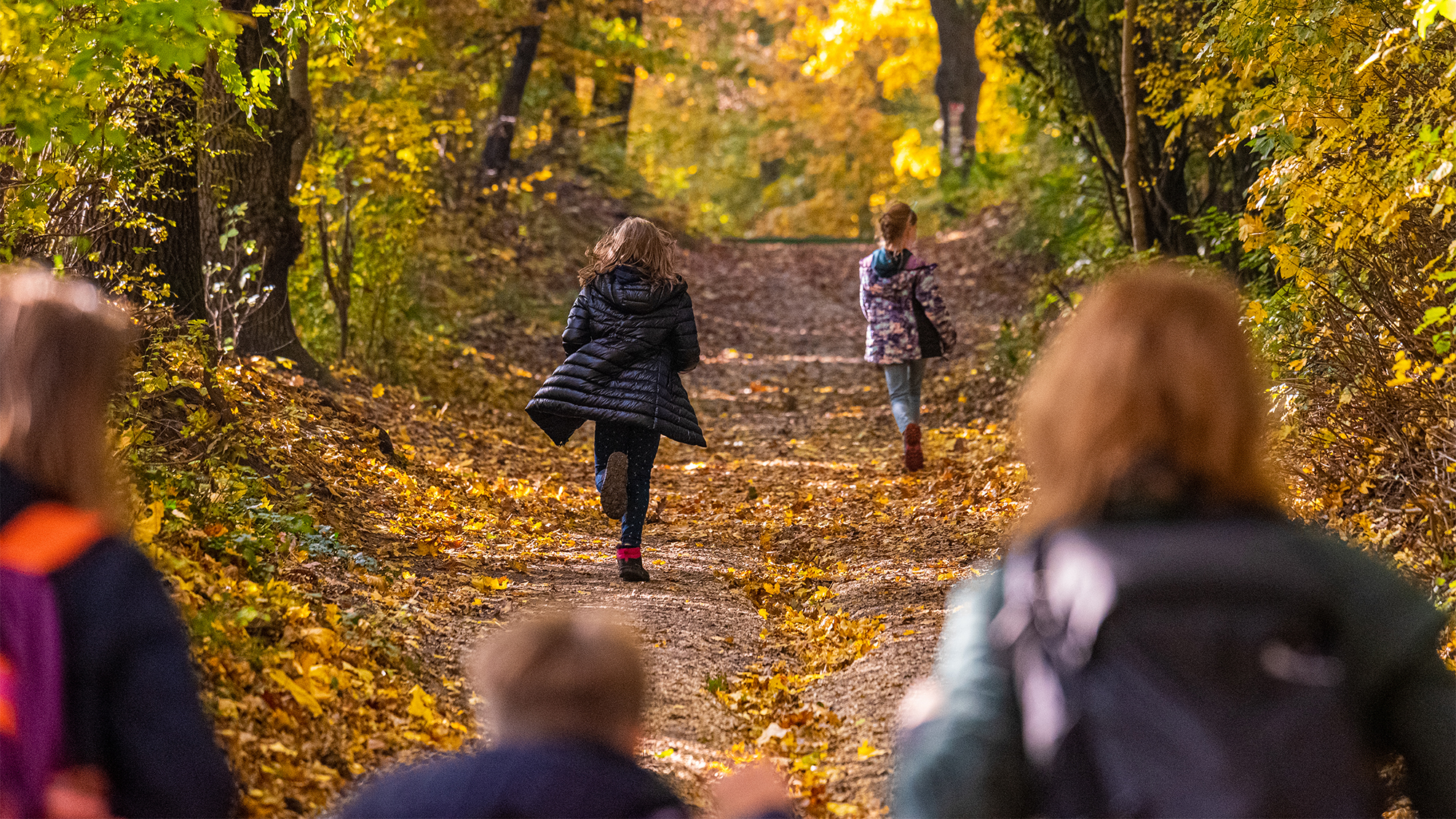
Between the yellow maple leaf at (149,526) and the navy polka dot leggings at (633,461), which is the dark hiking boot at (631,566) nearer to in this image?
the navy polka dot leggings at (633,461)

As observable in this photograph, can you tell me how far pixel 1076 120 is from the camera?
419 inches

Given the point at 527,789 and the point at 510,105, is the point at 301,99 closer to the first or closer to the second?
the point at 510,105

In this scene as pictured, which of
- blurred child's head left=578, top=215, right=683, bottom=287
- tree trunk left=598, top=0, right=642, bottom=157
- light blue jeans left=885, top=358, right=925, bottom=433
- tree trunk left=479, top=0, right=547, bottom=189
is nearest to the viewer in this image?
blurred child's head left=578, top=215, right=683, bottom=287

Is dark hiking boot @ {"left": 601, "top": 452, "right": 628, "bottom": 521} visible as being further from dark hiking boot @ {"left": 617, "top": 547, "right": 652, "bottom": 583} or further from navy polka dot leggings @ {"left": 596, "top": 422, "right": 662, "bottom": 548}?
dark hiking boot @ {"left": 617, "top": 547, "right": 652, "bottom": 583}

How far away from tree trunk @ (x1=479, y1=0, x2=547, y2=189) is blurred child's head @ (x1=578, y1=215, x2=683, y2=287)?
10.8m

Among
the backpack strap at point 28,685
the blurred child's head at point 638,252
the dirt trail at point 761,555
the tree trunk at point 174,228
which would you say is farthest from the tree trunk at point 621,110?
the backpack strap at point 28,685

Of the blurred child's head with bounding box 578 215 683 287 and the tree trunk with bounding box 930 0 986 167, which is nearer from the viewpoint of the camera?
the blurred child's head with bounding box 578 215 683 287

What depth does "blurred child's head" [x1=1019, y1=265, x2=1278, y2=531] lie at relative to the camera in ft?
6.05

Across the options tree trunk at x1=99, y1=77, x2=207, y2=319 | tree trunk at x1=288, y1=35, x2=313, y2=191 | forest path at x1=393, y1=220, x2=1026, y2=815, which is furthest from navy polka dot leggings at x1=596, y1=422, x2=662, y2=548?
tree trunk at x1=288, y1=35, x2=313, y2=191

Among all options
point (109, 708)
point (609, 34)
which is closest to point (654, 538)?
point (109, 708)

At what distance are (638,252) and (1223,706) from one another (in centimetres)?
471

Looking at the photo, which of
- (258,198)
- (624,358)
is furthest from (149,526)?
(258,198)

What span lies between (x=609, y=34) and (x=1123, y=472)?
17.3 meters

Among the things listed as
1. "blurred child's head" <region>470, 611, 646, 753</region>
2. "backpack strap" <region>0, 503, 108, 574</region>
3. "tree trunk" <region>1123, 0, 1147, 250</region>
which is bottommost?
"blurred child's head" <region>470, 611, 646, 753</region>
